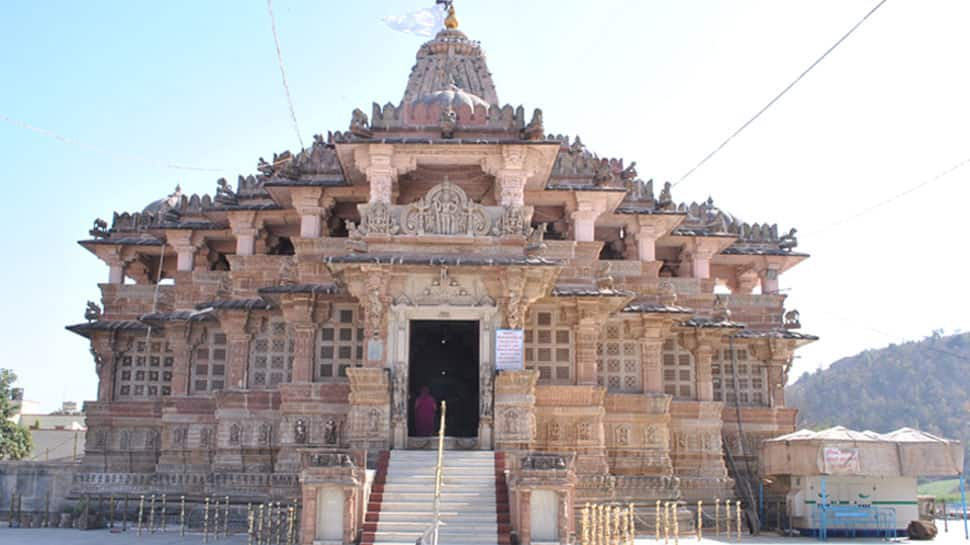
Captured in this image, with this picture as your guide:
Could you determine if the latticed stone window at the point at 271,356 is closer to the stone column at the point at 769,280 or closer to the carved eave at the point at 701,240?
the carved eave at the point at 701,240

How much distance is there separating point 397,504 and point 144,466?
1598cm

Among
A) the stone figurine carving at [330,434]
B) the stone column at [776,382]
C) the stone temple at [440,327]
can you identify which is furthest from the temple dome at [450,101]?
the stone column at [776,382]

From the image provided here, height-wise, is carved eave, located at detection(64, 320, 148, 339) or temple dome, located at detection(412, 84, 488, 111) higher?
temple dome, located at detection(412, 84, 488, 111)

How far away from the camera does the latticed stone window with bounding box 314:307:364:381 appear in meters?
28.4

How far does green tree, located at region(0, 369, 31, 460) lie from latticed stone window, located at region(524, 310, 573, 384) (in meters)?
35.2

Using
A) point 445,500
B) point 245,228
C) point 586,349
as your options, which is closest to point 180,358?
point 245,228

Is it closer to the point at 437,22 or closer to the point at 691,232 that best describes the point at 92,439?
the point at 437,22

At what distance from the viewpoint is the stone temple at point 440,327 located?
23844 millimetres

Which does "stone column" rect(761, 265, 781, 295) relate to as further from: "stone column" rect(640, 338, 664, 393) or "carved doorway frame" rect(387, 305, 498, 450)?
"carved doorway frame" rect(387, 305, 498, 450)

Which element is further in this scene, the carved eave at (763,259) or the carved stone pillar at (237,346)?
the carved eave at (763,259)

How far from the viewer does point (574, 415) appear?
27.4 m

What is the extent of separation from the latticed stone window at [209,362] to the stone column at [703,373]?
1640 cm

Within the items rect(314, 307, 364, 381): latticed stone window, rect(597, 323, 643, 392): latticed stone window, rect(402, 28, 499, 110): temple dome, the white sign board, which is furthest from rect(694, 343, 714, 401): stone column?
rect(402, 28, 499, 110): temple dome

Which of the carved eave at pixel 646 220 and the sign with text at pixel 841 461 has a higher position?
the carved eave at pixel 646 220
